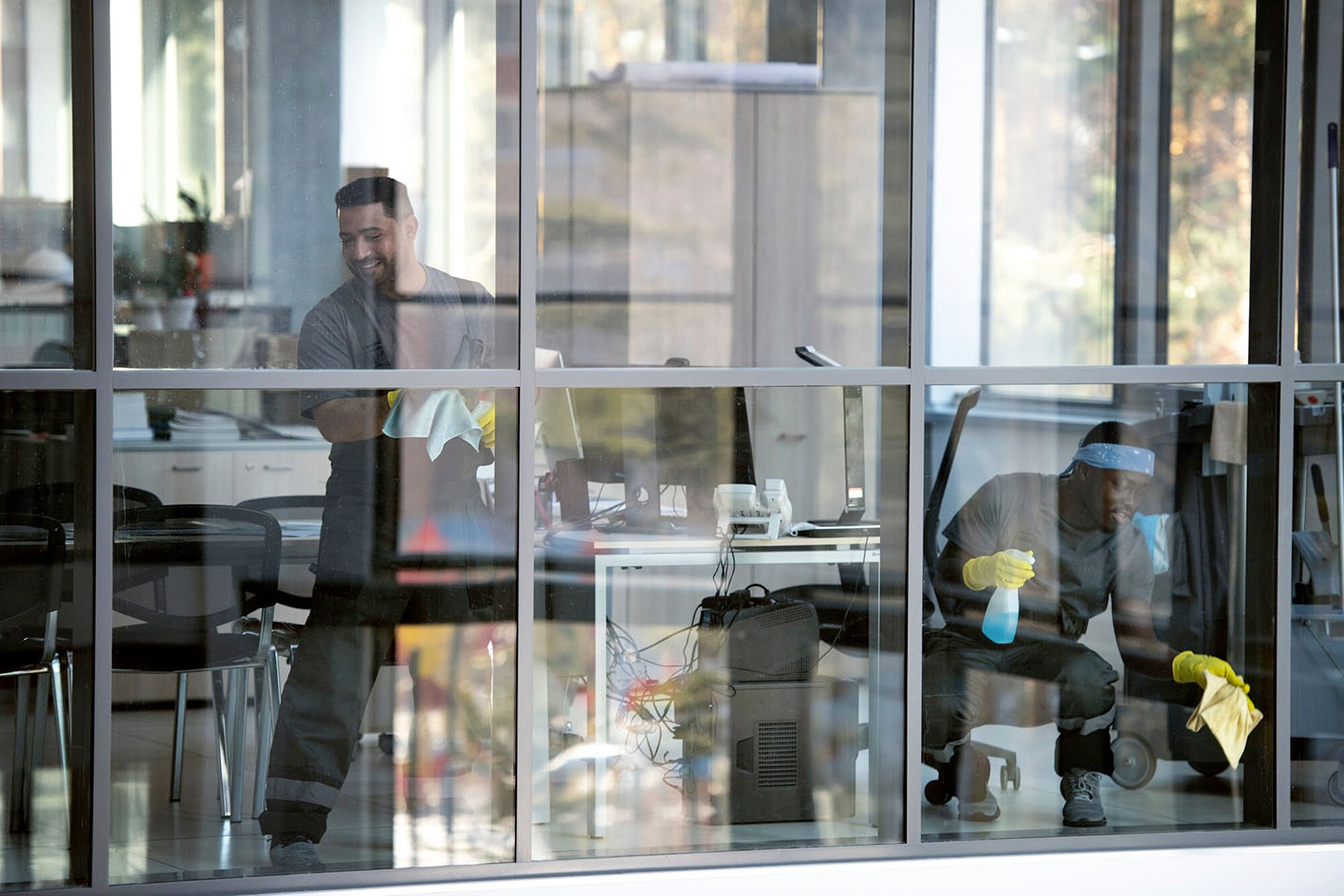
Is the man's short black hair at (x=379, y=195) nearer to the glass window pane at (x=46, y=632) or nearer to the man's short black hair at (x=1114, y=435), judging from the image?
the glass window pane at (x=46, y=632)

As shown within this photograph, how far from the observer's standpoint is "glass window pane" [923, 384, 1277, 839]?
9.30 ft

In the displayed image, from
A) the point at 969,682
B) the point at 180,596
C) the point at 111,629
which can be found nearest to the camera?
the point at 111,629

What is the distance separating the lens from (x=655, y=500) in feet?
10.0

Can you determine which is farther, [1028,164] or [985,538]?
[1028,164]

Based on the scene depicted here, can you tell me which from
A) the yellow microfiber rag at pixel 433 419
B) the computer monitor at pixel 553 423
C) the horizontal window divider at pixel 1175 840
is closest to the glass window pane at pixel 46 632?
the yellow microfiber rag at pixel 433 419

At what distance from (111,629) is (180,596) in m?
0.27

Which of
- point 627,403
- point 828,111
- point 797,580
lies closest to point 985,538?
point 797,580

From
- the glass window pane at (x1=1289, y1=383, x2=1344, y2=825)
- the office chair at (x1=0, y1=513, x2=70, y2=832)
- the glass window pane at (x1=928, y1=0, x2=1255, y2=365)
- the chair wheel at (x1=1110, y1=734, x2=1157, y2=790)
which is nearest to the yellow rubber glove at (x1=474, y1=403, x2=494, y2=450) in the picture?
the office chair at (x1=0, y1=513, x2=70, y2=832)

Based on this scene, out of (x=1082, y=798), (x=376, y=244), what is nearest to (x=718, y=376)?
(x=376, y=244)

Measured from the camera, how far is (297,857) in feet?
8.41

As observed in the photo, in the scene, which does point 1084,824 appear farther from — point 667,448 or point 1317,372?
point 667,448

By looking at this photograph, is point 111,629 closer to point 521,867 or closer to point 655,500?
point 521,867

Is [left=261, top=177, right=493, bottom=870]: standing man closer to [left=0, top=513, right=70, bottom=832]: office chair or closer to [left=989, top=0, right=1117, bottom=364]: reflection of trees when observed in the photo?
[left=0, top=513, right=70, bottom=832]: office chair

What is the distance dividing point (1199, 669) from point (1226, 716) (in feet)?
0.49
